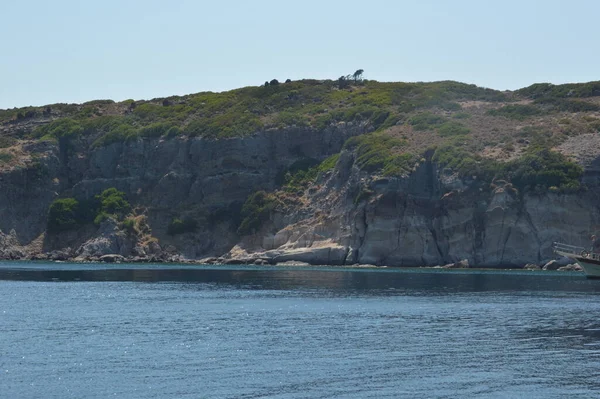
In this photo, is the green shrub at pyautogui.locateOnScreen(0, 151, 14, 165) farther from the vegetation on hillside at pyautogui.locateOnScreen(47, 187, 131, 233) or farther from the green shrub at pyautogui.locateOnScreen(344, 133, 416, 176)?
the green shrub at pyautogui.locateOnScreen(344, 133, 416, 176)

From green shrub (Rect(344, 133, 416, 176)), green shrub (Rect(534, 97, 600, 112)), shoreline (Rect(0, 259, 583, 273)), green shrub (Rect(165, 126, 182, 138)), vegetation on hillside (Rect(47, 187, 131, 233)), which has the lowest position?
shoreline (Rect(0, 259, 583, 273))

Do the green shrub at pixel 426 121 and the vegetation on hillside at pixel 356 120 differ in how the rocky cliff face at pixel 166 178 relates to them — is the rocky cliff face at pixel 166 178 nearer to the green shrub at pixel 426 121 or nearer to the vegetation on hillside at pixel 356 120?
the vegetation on hillside at pixel 356 120

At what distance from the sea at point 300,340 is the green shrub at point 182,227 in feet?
161

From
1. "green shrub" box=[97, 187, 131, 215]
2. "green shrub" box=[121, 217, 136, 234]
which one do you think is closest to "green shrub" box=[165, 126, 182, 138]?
"green shrub" box=[97, 187, 131, 215]

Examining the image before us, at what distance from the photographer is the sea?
37.7 meters

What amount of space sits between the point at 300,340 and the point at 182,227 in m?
90.8

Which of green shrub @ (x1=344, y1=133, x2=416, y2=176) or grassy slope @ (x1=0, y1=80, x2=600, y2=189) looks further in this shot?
grassy slope @ (x1=0, y1=80, x2=600, y2=189)

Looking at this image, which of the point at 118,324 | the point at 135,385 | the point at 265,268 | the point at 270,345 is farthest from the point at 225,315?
the point at 265,268

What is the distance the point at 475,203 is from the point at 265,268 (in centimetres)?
2549

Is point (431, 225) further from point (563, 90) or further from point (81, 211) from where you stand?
point (81, 211)

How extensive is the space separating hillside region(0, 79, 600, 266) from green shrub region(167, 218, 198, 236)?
0.64ft

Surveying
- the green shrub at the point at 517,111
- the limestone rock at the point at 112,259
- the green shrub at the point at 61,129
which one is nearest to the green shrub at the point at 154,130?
the green shrub at the point at 61,129

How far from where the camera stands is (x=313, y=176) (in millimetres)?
144875

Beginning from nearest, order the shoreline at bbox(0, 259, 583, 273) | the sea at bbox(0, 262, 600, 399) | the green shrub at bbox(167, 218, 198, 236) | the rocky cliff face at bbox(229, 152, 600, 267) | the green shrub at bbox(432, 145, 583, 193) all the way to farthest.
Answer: the sea at bbox(0, 262, 600, 399)
the rocky cliff face at bbox(229, 152, 600, 267)
the shoreline at bbox(0, 259, 583, 273)
the green shrub at bbox(432, 145, 583, 193)
the green shrub at bbox(167, 218, 198, 236)
